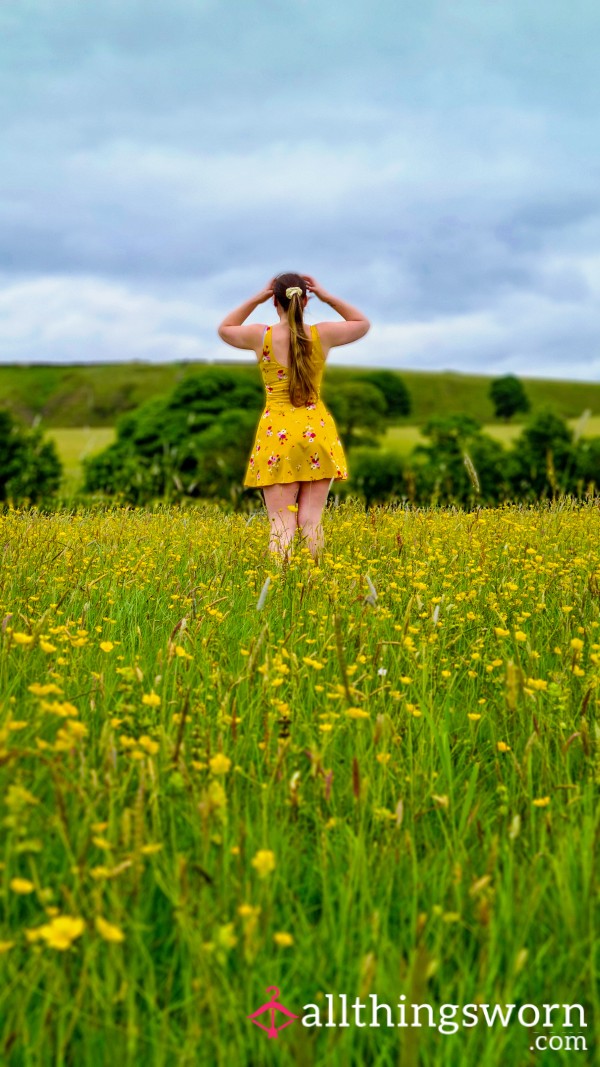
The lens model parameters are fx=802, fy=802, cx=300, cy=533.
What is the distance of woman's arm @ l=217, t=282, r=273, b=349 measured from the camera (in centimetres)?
766

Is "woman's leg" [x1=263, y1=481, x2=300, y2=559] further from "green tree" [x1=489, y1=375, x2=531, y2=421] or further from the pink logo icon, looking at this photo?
"green tree" [x1=489, y1=375, x2=531, y2=421]

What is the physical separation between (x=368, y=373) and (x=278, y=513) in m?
130

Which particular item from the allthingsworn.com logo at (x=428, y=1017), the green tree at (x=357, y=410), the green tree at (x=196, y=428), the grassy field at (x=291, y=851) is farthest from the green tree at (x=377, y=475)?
the allthingsworn.com logo at (x=428, y=1017)

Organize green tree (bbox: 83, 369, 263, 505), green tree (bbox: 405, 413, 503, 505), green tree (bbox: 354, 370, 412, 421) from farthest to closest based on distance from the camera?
green tree (bbox: 354, 370, 412, 421) < green tree (bbox: 83, 369, 263, 505) < green tree (bbox: 405, 413, 503, 505)

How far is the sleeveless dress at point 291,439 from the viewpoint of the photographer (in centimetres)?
755

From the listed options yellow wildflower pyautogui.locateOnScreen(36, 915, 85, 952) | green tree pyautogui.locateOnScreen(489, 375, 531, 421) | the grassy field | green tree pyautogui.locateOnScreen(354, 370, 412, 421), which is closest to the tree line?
the grassy field

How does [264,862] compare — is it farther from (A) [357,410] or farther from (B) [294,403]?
(A) [357,410]

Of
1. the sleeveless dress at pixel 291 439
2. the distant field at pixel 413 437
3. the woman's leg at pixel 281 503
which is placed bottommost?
the woman's leg at pixel 281 503

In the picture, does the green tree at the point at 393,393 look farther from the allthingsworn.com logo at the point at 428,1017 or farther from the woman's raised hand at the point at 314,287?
the allthingsworn.com logo at the point at 428,1017

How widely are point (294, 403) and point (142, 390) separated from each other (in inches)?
5707

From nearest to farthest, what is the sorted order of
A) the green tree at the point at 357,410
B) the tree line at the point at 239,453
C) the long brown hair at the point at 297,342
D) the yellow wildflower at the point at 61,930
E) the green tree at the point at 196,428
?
1. the yellow wildflower at the point at 61,930
2. the long brown hair at the point at 297,342
3. the tree line at the point at 239,453
4. the green tree at the point at 196,428
5. the green tree at the point at 357,410

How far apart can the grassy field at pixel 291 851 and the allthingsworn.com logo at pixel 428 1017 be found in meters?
0.01

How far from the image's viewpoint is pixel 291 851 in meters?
2.42

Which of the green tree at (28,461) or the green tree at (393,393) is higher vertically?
the green tree at (393,393)
